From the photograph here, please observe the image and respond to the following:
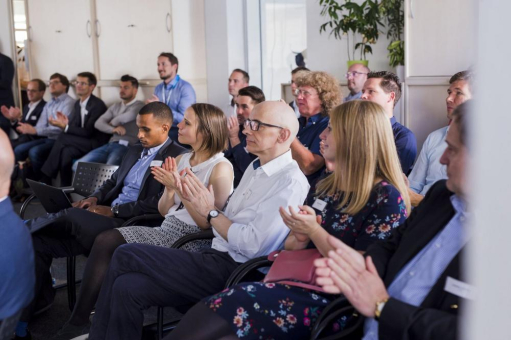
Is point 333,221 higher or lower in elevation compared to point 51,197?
higher

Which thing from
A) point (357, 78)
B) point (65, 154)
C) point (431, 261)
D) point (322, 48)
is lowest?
point (65, 154)

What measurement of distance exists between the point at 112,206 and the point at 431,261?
2.39m

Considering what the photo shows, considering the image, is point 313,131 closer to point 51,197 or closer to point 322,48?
point 51,197

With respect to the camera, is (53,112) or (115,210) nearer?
(115,210)

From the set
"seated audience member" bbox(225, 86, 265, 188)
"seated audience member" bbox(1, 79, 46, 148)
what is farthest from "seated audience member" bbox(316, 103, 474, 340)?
"seated audience member" bbox(1, 79, 46, 148)

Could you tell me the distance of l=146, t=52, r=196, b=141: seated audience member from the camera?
6.20 metres

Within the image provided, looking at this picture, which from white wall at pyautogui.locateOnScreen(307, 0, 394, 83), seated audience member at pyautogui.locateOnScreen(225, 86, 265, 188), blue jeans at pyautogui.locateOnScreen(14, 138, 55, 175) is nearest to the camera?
seated audience member at pyautogui.locateOnScreen(225, 86, 265, 188)

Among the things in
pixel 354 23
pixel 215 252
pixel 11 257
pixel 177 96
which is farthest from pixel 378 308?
pixel 177 96

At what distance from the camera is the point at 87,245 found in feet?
9.69

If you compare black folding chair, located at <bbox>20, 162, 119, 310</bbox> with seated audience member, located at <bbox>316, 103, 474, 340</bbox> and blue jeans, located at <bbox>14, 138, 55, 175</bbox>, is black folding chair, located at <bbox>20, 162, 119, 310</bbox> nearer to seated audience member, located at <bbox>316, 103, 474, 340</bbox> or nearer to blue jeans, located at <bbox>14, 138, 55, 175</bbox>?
seated audience member, located at <bbox>316, 103, 474, 340</bbox>

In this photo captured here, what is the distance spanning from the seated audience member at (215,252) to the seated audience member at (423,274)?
2.46ft

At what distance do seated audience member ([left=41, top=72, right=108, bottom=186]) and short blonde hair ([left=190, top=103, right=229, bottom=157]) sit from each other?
396 cm

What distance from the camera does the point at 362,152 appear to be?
192cm

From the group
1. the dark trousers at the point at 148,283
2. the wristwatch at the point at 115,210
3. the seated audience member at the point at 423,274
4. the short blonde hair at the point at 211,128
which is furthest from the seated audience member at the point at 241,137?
the seated audience member at the point at 423,274
